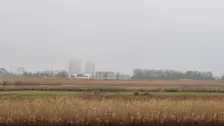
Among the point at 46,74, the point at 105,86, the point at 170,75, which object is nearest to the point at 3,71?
the point at 46,74

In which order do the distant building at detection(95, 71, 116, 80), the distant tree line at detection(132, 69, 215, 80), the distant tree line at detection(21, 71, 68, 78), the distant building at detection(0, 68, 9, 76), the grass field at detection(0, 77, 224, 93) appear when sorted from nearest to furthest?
the grass field at detection(0, 77, 224, 93) → the distant tree line at detection(132, 69, 215, 80) → the distant tree line at detection(21, 71, 68, 78) → the distant building at detection(95, 71, 116, 80) → the distant building at detection(0, 68, 9, 76)

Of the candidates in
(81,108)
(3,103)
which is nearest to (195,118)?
(81,108)

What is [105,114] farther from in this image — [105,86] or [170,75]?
[170,75]

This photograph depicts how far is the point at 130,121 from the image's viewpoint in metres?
14.3

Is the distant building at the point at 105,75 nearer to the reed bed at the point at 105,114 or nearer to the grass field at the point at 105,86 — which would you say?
the grass field at the point at 105,86

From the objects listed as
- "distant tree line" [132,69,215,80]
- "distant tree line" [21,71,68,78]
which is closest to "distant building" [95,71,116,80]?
"distant tree line" [132,69,215,80]

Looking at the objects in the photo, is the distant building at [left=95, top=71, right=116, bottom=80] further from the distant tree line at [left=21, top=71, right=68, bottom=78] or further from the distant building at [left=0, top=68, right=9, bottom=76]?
the distant building at [left=0, top=68, right=9, bottom=76]

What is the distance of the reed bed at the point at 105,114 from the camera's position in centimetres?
1392

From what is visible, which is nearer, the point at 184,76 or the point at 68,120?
the point at 68,120

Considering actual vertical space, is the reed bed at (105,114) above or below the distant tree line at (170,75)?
below

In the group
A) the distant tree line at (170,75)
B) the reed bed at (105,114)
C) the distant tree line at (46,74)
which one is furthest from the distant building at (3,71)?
the reed bed at (105,114)

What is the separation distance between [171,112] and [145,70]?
15564 cm

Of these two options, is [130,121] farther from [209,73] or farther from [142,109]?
[209,73]

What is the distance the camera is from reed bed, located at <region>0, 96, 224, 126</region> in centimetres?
1392
